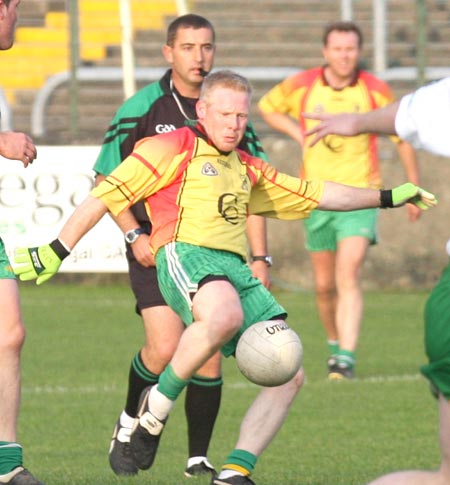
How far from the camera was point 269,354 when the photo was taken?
22.2ft

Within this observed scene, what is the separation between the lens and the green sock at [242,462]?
700 centimetres

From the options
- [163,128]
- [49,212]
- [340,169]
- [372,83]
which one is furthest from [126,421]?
[49,212]

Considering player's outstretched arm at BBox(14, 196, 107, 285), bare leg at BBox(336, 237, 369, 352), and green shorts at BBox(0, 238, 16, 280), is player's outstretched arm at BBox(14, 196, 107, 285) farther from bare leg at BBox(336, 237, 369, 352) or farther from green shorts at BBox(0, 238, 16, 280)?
bare leg at BBox(336, 237, 369, 352)

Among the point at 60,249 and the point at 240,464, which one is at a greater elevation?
the point at 60,249

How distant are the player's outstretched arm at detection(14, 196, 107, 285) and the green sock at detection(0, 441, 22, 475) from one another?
0.70 meters

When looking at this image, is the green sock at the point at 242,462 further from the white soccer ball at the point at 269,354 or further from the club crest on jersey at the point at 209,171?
the club crest on jersey at the point at 209,171

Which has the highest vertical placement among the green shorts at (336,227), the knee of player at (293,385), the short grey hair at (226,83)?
the short grey hair at (226,83)

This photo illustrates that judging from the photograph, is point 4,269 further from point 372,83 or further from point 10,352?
point 372,83

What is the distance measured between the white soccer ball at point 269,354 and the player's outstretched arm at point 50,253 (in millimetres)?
847

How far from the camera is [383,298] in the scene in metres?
17.4

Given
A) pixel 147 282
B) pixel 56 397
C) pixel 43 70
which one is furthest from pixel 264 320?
pixel 43 70

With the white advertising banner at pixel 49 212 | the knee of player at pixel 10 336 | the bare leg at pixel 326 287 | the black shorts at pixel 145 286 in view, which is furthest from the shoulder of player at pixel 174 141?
the white advertising banner at pixel 49 212

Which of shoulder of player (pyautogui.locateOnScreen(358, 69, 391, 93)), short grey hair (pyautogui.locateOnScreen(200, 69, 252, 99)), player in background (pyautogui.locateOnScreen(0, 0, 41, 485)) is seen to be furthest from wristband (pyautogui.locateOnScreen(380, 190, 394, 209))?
shoulder of player (pyautogui.locateOnScreen(358, 69, 391, 93))

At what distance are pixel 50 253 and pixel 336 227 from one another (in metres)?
5.43
